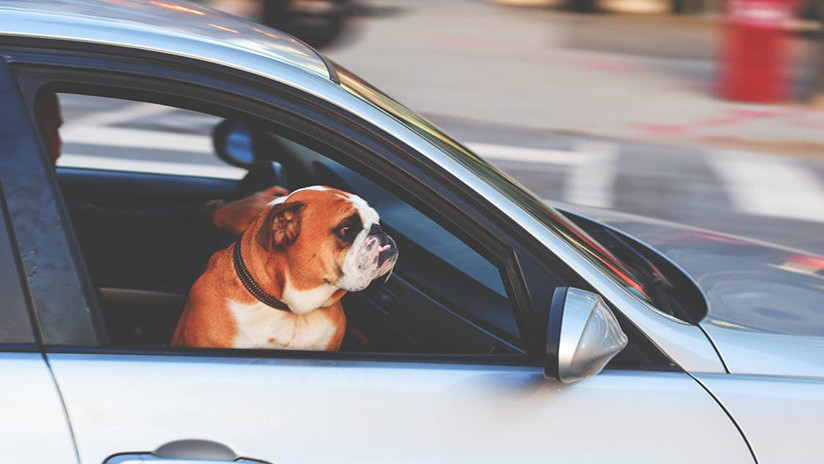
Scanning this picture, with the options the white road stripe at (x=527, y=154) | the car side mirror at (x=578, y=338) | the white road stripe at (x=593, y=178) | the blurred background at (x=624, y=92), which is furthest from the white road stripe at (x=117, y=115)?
the car side mirror at (x=578, y=338)

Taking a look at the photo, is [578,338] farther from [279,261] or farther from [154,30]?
[154,30]

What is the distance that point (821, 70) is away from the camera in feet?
37.3

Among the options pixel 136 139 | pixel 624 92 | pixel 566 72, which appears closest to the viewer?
pixel 136 139

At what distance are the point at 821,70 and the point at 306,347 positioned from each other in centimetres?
1037

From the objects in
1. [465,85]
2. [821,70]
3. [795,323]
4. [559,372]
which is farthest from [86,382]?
[821,70]

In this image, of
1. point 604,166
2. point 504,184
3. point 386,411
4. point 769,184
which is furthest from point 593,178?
point 386,411

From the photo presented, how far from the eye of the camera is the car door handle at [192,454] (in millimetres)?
1847

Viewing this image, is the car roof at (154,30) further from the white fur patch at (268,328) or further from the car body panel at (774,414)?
the car body panel at (774,414)

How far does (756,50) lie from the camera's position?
10.4m

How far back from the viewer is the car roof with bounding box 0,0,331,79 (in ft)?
6.40

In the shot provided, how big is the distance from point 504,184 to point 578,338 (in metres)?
0.51

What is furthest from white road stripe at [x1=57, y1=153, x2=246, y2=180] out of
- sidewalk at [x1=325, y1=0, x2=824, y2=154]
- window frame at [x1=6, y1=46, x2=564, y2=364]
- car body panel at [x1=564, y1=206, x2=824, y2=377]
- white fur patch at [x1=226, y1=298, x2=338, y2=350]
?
window frame at [x1=6, y1=46, x2=564, y2=364]

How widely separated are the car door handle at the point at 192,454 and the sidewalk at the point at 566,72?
7.95 m

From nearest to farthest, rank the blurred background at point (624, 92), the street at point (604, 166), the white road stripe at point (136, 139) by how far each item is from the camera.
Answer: the street at point (604, 166)
the blurred background at point (624, 92)
the white road stripe at point (136, 139)
